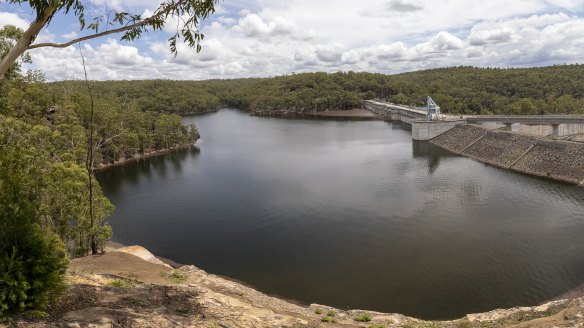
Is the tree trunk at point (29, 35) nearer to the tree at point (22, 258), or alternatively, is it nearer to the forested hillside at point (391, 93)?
the tree at point (22, 258)

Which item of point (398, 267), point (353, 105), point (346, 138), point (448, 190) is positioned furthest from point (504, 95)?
point (398, 267)

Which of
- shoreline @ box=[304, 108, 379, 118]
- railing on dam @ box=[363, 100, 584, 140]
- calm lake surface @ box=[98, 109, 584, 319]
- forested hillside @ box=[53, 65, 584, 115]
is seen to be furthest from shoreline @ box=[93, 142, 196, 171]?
shoreline @ box=[304, 108, 379, 118]

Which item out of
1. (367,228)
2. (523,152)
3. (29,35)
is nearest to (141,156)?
(367,228)

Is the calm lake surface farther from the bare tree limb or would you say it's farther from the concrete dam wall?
the bare tree limb

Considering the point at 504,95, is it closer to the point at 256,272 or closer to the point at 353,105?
the point at 353,105

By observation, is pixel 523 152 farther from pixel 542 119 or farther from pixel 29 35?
pixel 29 35

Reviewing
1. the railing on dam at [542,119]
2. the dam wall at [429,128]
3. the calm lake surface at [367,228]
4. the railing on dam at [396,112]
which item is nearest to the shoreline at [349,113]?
the railing on dam at [396,112]
